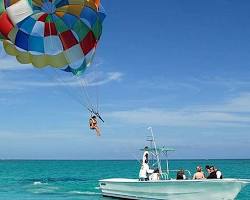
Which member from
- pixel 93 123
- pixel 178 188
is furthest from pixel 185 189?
pixel 93 123

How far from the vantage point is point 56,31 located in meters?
16.0

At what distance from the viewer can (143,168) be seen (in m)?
19.9

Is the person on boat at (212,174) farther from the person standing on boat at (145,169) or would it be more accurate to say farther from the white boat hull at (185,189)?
the person standing on boat at (145,169)

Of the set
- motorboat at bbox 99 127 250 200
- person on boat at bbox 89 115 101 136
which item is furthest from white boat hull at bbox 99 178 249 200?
person on boat at bbox 89 115 101 136

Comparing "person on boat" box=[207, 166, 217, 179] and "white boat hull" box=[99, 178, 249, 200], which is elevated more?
"person on boat" box=[207, 166, 217, 179]

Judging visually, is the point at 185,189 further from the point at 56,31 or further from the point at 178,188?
the point at 56,31

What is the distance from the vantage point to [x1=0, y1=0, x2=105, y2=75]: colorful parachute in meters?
14.7

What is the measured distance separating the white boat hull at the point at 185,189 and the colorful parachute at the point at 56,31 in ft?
18.9

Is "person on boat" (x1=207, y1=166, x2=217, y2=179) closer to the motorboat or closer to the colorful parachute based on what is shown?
the motorboat

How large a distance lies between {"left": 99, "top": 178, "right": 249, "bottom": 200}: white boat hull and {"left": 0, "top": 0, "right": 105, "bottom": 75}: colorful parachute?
5759 mm

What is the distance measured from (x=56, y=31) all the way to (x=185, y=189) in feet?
24.1

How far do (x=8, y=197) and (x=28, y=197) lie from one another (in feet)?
4.28

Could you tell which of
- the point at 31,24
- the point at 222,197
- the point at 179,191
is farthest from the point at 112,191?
the point at 31,24

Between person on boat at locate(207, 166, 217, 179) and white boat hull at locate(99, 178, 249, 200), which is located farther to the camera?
person on boat at locate(207, 166, 217, 179)
